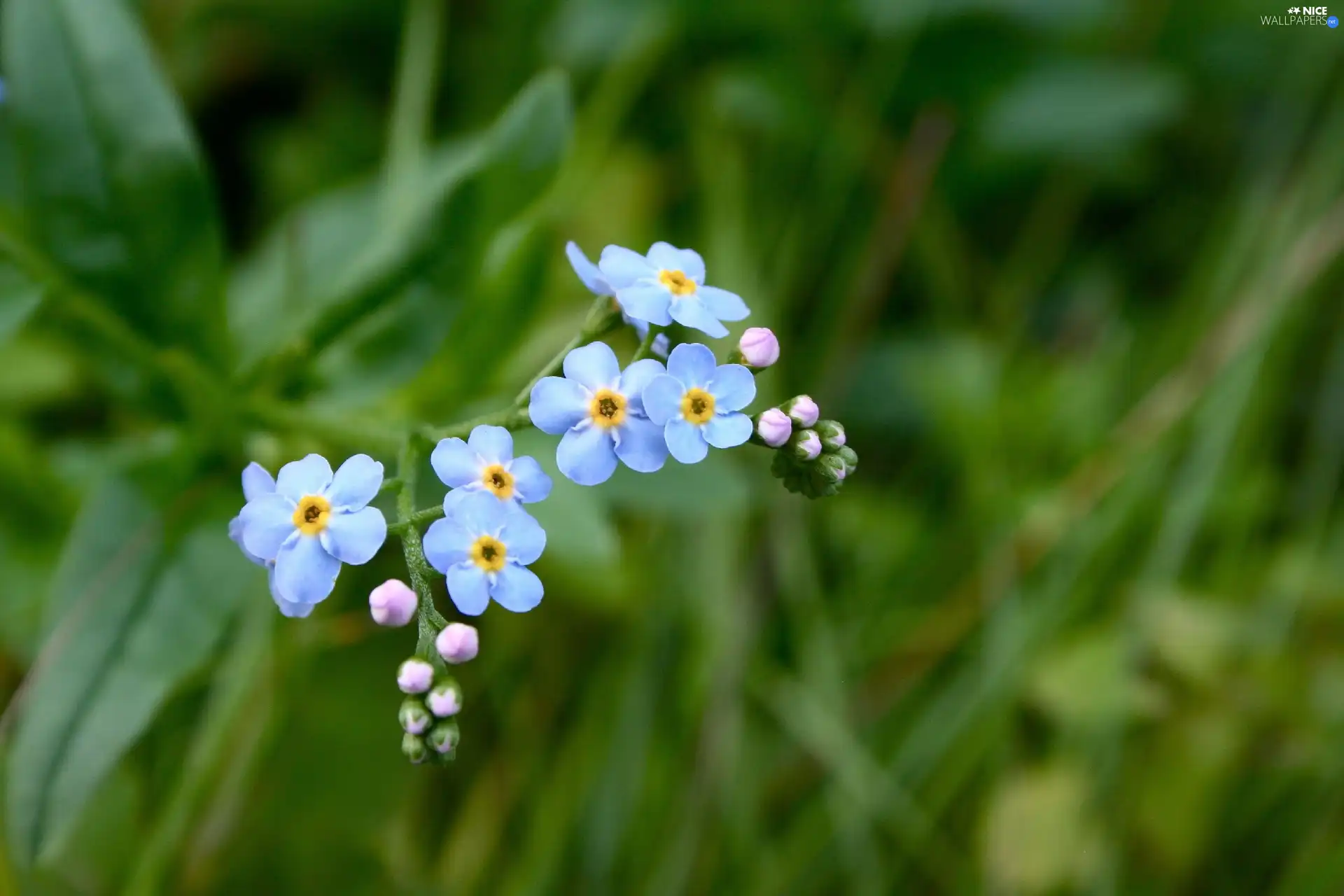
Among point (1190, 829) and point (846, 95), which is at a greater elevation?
point (846, 95)

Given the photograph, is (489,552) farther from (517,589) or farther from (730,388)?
(730,388)

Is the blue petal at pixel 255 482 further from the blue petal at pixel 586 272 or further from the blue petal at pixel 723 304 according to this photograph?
the blue petal at pixel 723 304

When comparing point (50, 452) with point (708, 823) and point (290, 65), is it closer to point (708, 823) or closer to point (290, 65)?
point (290, 65)

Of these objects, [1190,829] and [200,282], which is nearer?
[200,282]

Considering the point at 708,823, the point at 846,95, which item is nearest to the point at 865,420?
the point at 846,95
